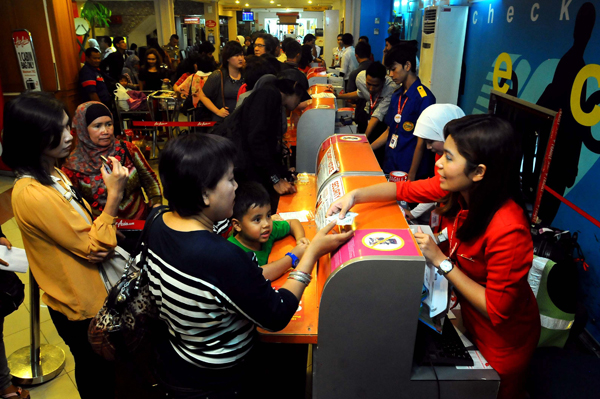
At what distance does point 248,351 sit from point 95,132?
1.57 metres

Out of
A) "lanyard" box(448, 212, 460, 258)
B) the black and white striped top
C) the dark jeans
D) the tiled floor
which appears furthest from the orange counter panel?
the tiled floor

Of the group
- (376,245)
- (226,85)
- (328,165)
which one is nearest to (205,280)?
(376,245)

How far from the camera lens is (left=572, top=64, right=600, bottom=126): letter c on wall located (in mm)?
2764

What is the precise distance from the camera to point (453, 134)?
1.51 meters

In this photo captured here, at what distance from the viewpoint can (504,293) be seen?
142 centimetres

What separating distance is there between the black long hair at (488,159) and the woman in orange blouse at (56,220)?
4.84 feet

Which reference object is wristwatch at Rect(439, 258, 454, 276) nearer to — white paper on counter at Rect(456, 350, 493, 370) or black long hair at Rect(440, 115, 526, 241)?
black long hair at Rect(440, 115, 526, 241)

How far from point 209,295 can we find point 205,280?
5 centimetres

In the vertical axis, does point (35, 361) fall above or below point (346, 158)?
below

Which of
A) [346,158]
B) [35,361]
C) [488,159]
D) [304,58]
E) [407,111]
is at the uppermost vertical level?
[304,58]

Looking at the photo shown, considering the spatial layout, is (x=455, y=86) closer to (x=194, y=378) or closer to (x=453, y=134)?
(x=453, y=134)

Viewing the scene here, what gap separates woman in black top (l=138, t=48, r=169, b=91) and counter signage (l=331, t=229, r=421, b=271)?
24.8 ft

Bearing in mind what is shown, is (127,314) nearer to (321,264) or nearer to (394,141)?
(321,264)

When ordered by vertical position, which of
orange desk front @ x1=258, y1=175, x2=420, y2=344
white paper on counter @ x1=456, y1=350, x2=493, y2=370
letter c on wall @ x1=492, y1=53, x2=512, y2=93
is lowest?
white paper on counter @ x1=456, y1=350, x2=493, y2=370
